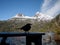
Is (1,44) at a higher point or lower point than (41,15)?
lower

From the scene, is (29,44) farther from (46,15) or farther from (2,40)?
(46,15)

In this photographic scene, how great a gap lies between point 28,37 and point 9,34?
14.7 inches

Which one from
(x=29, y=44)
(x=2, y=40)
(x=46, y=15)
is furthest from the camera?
(x=46, y=15)

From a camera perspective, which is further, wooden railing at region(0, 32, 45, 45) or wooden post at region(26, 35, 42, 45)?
wooden post at region(26, 35, 42, 45)

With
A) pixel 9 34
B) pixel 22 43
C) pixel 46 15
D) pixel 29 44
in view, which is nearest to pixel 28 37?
pixel 29 44

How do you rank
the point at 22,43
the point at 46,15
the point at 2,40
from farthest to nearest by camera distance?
the point at 46,15 → the point at 22,43 → the point at 2,40

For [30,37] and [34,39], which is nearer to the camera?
[30,37]

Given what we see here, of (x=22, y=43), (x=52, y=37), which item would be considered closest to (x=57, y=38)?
(x=52, y=37)

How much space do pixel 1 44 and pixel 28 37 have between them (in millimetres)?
458

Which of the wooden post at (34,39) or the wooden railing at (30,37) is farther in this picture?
the wooden post at (34,39)

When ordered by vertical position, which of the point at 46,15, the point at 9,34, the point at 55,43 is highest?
the point at 46,15

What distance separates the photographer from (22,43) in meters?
3.73

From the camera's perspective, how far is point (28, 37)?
8.14 ft

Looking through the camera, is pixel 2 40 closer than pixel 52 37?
Yes
